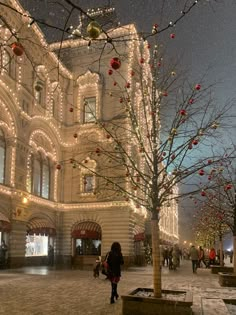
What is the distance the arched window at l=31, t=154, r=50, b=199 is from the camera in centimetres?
3078

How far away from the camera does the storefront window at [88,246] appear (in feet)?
111

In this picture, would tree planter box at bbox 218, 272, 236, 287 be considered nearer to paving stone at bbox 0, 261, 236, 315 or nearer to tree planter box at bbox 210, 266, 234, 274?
paving stone at bbox 0, 261, 236, 315

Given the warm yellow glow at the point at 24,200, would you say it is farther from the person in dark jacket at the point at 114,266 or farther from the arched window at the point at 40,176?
the person in dark jacket at the point at 114,266

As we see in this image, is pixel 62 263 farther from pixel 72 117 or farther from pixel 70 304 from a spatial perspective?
pixel 70 304

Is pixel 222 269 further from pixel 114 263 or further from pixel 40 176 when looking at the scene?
pixel 40 176

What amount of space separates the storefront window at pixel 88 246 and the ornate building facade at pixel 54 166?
3.2 inches

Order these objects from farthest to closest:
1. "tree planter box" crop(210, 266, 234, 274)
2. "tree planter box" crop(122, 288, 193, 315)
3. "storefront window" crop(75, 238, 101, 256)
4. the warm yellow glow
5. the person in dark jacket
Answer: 1. "storefront window" crop(75, 238, 101, 256)
2. the warm yellow glow
3. "tree planter box" crop(210, 266, 234, 274)
4. the person in dark jacket
5. "tree planter box" crop(122, 288, 193, 315)

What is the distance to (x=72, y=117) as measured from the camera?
119 feet

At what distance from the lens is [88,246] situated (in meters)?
34.1

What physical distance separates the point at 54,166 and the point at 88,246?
23.5 ft

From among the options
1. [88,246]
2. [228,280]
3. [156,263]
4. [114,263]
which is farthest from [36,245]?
[156,263]

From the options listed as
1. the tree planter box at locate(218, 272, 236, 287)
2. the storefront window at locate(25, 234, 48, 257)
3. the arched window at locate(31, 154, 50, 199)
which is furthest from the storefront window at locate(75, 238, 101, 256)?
the tree planter box at locate(218, 272, 236, 287)

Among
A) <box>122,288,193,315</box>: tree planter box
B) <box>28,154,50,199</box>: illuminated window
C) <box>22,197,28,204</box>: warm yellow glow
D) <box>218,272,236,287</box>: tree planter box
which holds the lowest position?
<box>218,272,236,287</box>: tree planter box

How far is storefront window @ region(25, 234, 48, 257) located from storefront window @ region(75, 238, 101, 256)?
118 inches
